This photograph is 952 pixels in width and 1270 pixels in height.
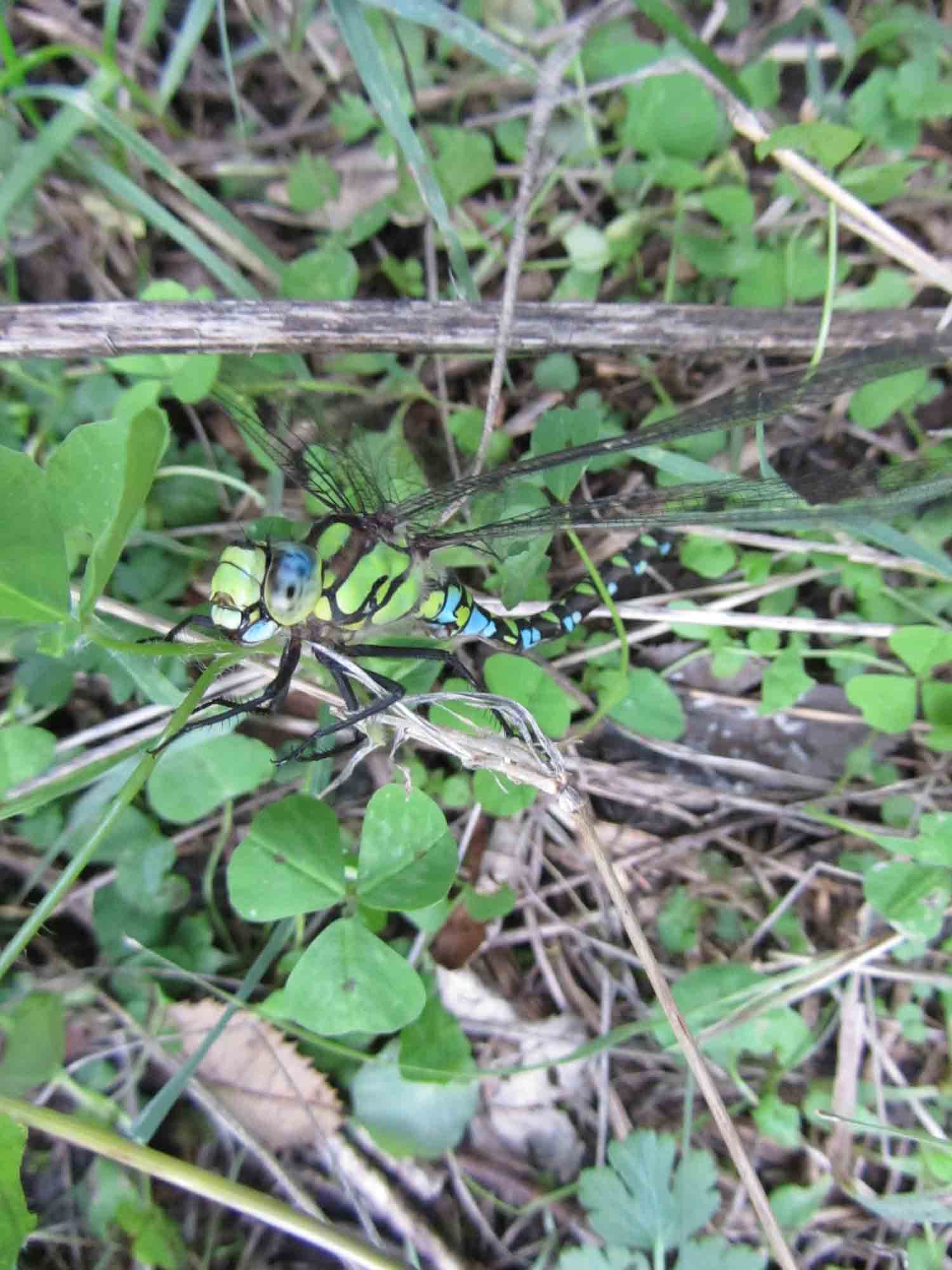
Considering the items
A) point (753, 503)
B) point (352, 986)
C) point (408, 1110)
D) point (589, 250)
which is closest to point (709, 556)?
point (753, 503)

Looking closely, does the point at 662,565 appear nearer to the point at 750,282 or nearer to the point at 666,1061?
the point at 750,282

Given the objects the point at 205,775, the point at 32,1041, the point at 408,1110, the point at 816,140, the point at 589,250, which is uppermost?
the point at 816,140

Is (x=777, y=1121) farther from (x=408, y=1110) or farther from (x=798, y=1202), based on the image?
(x=408, y=1110)

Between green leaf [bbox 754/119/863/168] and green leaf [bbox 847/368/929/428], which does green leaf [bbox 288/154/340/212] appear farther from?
green leaf [bbox 847/368/929/428]

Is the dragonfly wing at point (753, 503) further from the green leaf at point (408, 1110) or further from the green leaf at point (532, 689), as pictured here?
the green leaf at point (408, 1110)

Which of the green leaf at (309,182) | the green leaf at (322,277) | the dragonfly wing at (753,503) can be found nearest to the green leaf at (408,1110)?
the dragonfly wing at (753,503)

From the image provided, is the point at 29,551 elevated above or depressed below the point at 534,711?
above
